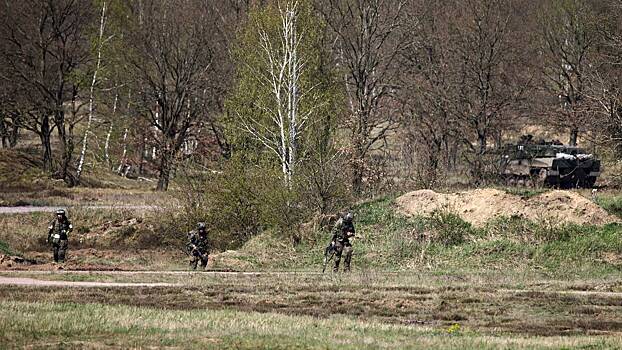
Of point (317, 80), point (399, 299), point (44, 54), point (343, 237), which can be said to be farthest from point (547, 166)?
point (44, 54)

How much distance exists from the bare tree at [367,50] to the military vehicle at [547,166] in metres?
6.26

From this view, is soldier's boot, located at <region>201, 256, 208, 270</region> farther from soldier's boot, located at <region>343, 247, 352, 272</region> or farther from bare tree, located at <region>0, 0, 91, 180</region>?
bare tree, located at <region>0, 0, 91, 180</region>

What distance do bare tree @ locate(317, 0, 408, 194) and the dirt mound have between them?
30.6ft

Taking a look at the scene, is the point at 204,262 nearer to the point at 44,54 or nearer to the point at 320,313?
the point at 320,313

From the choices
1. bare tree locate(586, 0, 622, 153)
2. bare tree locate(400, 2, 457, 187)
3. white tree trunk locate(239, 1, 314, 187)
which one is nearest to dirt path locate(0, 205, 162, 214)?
white tree trunk locate(239, 1, 314, 187)

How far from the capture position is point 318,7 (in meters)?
53.1

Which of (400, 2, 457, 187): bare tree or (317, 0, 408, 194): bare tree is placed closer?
(317, 0, 408, 194): bare tree

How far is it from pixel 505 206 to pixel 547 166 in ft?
44.5

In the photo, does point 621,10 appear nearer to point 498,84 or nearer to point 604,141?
point 498,84

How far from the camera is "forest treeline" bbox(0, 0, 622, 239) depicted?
4300 cm

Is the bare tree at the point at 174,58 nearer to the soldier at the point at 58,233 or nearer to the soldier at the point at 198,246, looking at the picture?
the soldier at the point at 58,233

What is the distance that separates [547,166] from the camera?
1939 inches

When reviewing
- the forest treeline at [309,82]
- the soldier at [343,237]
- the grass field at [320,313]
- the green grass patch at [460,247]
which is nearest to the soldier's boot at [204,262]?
the green grass patch at [460,247]

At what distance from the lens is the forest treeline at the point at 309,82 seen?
4300 centimetres
